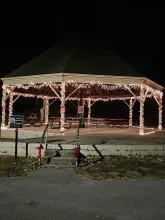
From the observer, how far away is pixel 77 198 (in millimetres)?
6340

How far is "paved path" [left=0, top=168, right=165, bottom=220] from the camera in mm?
5281

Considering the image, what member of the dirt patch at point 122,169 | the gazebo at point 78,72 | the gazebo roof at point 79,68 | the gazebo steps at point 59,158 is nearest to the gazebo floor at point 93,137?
the gazebo at point 78,72

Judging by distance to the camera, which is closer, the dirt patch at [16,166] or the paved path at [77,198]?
the paved path at [77,198]

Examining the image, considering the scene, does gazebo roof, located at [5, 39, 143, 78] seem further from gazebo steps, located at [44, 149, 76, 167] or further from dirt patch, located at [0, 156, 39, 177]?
dirt patch, located at [0, 156, 39, 177]

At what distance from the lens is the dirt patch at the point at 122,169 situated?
8.61 m

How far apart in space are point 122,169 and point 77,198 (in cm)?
352

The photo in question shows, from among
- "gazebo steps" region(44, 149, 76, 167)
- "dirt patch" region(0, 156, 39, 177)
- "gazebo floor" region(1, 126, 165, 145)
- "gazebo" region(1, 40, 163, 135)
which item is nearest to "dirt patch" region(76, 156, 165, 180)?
"gazebo steps" region(44, 149, 76, 167)

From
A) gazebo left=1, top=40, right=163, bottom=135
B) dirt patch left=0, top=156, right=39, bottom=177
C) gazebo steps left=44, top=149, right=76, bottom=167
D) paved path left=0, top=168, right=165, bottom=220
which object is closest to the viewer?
paved path left=0, top=168, right=165, bottom=220

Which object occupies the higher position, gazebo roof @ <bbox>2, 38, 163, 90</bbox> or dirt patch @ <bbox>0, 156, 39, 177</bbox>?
gazebo roof @ <bbox>2, 38, 163, 90</bbox>

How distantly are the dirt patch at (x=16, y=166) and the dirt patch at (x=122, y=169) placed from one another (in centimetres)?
177

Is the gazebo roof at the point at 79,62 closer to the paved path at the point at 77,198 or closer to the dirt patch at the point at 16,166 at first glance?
the dirt patch at the point at 16,166

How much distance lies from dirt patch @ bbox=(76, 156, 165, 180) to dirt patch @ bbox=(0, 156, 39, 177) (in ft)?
5.80

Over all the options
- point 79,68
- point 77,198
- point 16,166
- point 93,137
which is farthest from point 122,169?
point 79,68

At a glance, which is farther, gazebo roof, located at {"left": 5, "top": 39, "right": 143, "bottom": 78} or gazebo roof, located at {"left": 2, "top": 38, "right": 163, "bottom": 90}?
gazebo roof, located at {"left": 5, "top": 39, "right": 143, "bottom": 78}
